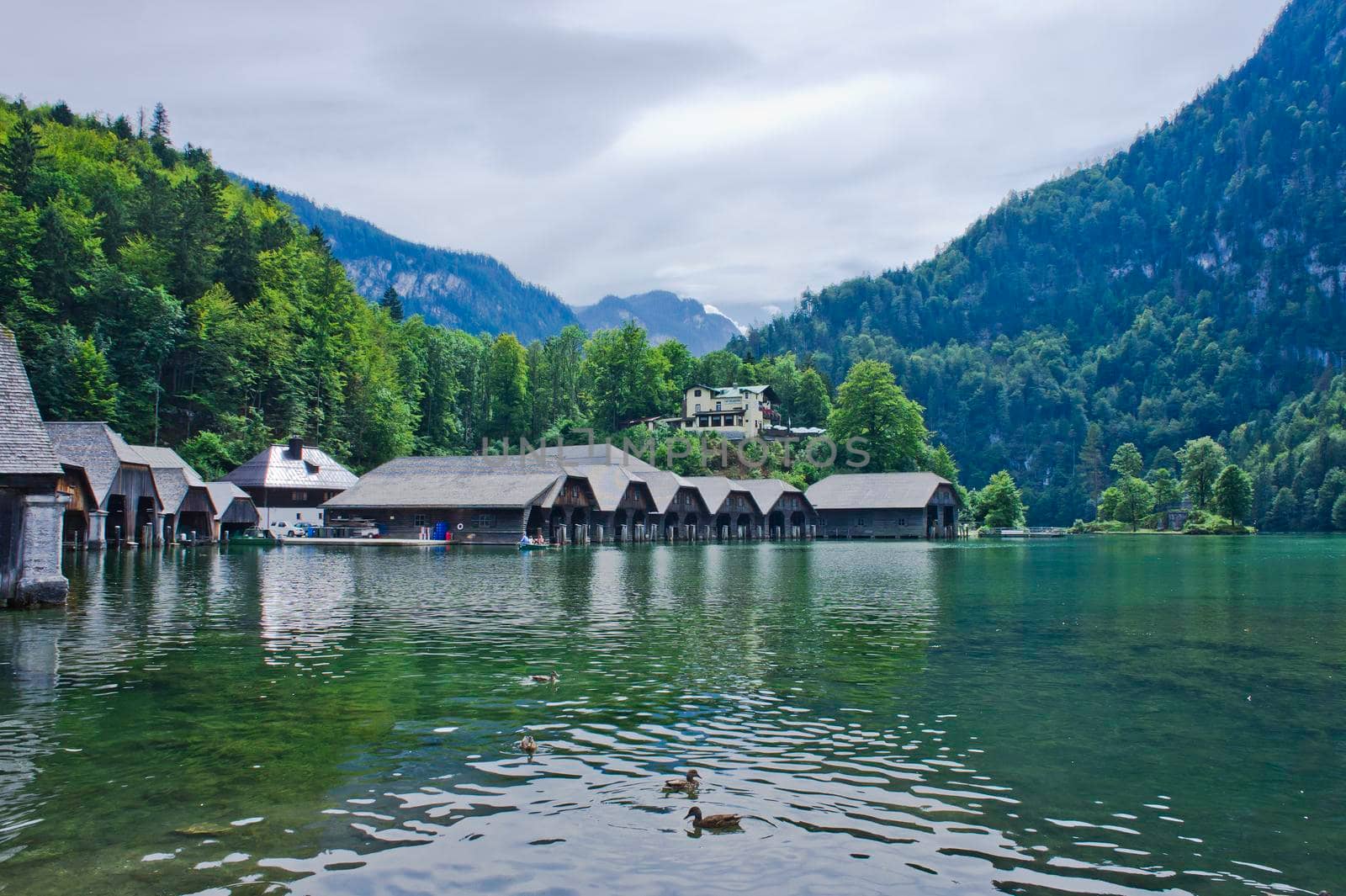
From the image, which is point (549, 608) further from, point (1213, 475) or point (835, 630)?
point (1213, 475)

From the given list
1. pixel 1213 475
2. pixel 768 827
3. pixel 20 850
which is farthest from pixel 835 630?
pixel 1213 475

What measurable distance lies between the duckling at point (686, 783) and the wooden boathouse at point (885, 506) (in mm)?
94429

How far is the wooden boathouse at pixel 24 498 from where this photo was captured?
24.8 metres

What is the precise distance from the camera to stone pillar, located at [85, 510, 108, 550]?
5841cm

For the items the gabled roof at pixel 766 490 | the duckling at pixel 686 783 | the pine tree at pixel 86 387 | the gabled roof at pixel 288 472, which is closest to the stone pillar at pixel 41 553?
the duckling at pixel 686 783

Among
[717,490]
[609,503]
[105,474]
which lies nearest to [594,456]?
[717,490]

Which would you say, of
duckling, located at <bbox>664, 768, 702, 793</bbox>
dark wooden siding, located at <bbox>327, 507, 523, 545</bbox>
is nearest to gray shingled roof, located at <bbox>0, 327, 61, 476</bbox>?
duckling, located at <bbox>664, 768, 702, 793</bbox>

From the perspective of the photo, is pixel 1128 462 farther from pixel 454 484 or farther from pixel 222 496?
pixel 222 496

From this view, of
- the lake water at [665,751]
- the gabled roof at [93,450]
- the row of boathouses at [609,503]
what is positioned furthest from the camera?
the row of boathouses at [609,503]

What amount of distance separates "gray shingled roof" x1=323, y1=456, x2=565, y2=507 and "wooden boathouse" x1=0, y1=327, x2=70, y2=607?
1829 inches

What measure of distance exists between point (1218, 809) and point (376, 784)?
29.4 feet

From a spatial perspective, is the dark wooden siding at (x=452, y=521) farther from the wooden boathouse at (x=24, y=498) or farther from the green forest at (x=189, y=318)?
the wooden boathouse at (x=24, y=498)

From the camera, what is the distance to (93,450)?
5938 cm

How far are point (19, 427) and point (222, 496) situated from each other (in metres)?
54.6
